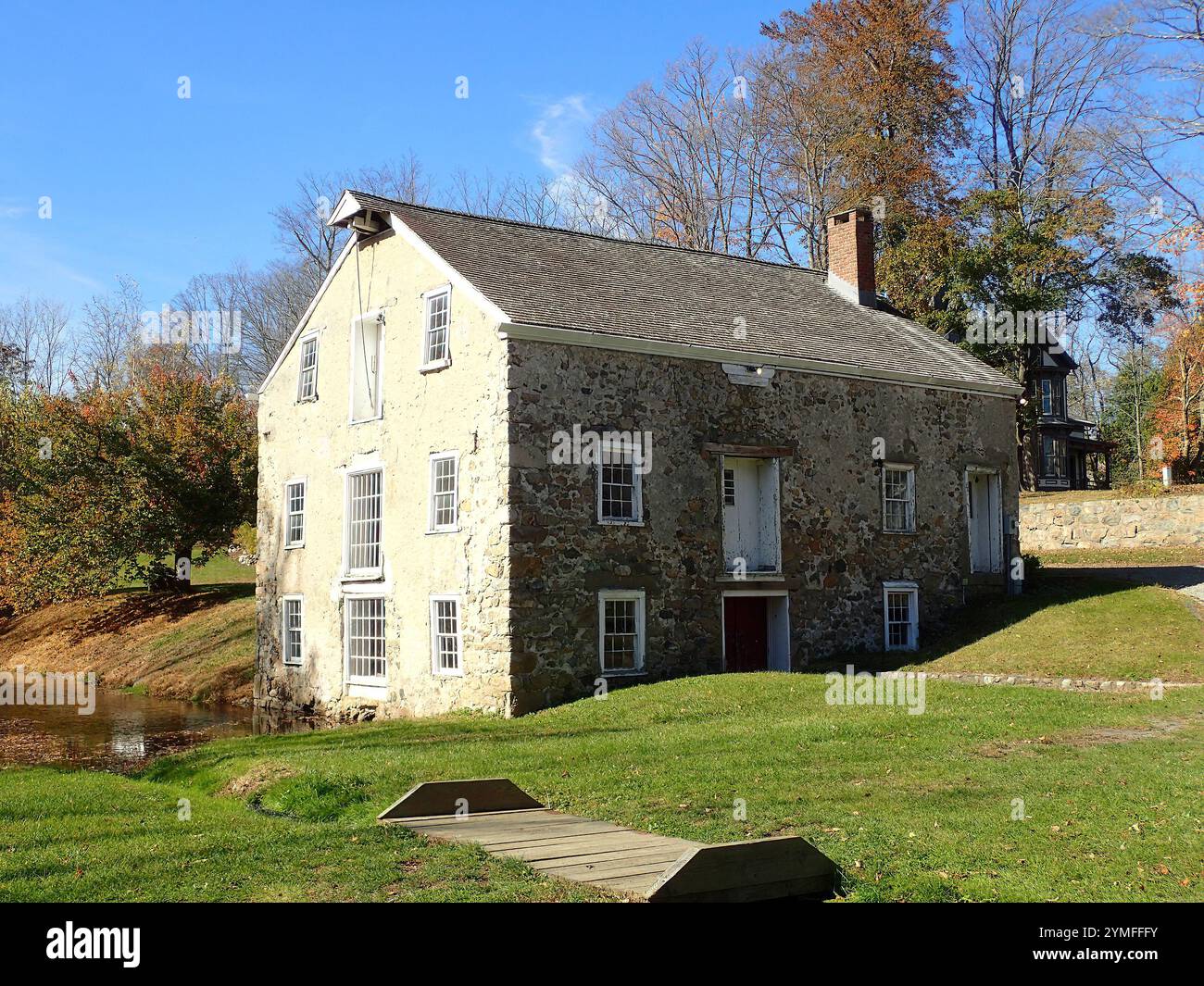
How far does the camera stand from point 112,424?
37906 mm

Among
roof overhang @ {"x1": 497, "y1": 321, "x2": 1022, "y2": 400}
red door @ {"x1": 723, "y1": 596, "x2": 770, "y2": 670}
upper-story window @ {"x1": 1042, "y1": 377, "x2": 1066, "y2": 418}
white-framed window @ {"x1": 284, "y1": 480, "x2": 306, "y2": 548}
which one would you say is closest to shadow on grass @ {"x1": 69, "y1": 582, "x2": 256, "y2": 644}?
white-framed window @ {"x1": 284, "y1": 480, "x2": 306, "y2": 548}

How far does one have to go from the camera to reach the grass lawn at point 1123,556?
1230 inches

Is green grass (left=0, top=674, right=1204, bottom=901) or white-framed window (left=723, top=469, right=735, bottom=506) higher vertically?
white-framed window (left=723, top=469, right=735, bottom=506)

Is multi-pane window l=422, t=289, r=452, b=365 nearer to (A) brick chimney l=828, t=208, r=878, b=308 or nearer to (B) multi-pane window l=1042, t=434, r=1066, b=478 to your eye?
(A) brick chimney l=828, t=208, r=878, b=308

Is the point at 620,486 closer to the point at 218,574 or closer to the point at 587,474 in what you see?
the point at 587,474

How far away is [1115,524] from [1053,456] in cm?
1788

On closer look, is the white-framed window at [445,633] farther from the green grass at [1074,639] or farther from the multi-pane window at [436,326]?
the green grass at [1074,639]

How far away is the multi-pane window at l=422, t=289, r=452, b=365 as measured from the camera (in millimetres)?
21094

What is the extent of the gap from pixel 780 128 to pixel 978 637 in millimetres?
27656

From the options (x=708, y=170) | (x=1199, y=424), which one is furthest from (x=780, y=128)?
(x=1199, y=424)

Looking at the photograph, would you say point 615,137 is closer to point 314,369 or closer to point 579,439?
point 314,369

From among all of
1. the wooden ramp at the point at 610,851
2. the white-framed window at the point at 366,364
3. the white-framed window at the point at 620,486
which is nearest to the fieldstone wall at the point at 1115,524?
the white-framed window at the point at 620,486

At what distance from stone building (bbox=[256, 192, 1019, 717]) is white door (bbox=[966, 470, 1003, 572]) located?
61 mm

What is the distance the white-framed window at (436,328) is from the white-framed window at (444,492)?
172cm
